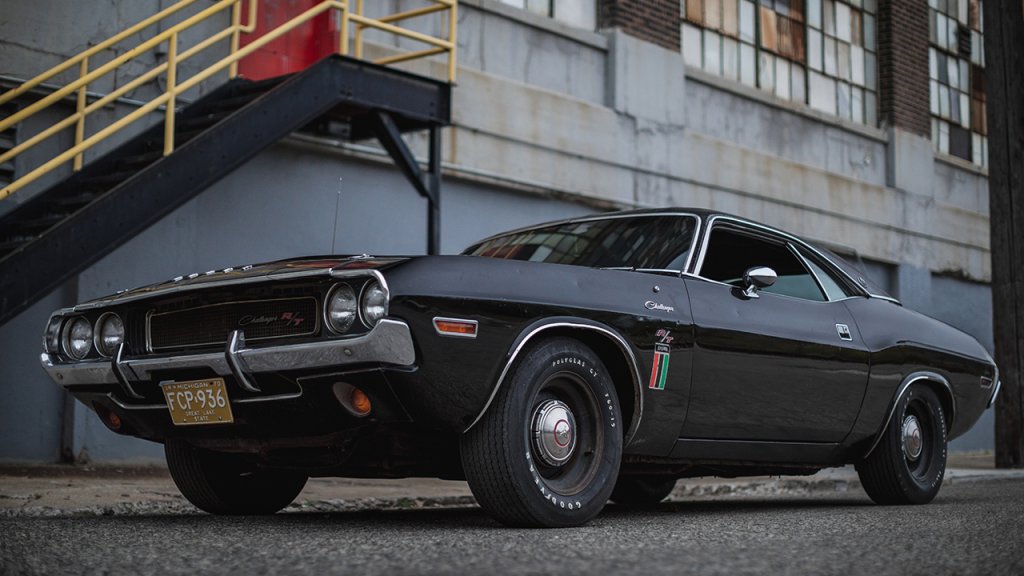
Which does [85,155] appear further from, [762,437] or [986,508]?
[986,508]

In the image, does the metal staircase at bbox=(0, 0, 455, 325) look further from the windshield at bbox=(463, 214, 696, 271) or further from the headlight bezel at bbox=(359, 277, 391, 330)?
the headlight bezel at bbox=(359, 277, 391, 330)

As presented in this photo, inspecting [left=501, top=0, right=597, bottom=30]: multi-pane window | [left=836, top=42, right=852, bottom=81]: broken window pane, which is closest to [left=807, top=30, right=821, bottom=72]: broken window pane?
[left=836, top=42, right=852, bottom=81]: broken window pane

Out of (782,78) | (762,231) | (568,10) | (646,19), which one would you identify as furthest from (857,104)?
(762,231)

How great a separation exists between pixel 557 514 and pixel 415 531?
1.79 feet

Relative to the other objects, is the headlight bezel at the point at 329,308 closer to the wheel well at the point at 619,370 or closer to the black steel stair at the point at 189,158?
the wheel well at the point at 619,370

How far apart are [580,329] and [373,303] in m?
A: 0.89

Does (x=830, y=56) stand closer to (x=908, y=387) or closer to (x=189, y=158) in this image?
(x=189, y=158)

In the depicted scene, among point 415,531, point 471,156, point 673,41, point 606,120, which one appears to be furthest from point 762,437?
point 673,41

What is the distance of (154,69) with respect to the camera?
9258 millimetres

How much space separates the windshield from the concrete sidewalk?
6.68 ft

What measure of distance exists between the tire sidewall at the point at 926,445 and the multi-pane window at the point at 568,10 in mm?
7259

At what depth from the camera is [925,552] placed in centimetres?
416

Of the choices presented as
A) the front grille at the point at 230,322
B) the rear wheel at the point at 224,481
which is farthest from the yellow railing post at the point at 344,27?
the front grille at the point at 230,322

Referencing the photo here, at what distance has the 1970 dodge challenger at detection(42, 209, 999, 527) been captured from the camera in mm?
4488
